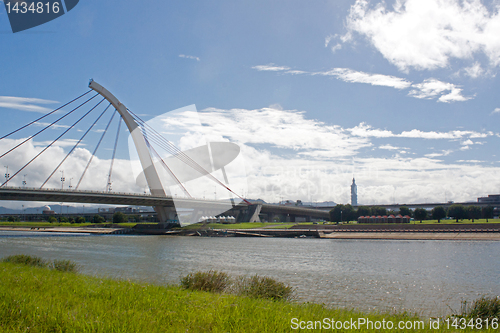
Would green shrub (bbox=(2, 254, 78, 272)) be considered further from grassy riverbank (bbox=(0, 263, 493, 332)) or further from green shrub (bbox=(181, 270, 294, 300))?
green shrub (bbox=(181, 270, 294, 300))

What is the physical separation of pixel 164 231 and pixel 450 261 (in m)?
51.0

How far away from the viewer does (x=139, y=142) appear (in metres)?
56.9

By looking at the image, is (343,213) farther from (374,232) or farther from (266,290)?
(266,290)

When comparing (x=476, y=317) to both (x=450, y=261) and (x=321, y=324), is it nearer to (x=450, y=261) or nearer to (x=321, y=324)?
(x=321, y=324)

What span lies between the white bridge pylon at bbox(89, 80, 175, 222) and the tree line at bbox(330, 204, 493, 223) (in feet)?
173

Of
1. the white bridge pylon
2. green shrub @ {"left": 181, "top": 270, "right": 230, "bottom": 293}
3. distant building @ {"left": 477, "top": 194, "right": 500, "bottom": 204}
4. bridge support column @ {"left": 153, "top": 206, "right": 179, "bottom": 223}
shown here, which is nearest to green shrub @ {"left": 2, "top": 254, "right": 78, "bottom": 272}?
green shrub @ {"left": 181, "top": 270, "right": 230, "bottom": 293}

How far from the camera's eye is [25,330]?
218 inches

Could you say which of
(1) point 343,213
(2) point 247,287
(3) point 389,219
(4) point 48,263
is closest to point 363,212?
(1) point 343,213

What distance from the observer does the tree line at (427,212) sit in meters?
82.4

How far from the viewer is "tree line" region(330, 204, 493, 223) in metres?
82.4

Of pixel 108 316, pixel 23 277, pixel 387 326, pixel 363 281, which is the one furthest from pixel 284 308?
pixel 363 281

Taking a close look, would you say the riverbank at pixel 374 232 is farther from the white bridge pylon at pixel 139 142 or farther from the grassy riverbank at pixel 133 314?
the grassy riverbank at pixel 133 314

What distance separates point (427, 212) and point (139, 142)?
262 feet

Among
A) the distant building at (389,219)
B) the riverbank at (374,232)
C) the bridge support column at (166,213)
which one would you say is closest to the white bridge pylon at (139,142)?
the bridge support column at (166,213)
